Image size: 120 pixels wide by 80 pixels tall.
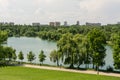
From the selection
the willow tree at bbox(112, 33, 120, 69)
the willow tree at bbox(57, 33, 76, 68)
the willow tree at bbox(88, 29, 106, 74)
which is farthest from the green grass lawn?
the willow tree at bbox(57, 33, 76, 68)

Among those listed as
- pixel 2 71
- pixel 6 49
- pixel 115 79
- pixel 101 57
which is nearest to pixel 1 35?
pixel 6 49

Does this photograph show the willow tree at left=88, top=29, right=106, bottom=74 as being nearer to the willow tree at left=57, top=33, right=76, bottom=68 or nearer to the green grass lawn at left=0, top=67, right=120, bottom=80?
the willow tree at left=57, top=33, right=76, bottom=68

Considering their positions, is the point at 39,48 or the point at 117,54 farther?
the point at 39,48

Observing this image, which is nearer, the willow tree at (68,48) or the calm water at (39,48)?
the willow tree at (68,48)

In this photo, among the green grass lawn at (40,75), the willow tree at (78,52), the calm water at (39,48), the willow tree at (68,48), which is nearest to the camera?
the green grass lawn at (40,75)

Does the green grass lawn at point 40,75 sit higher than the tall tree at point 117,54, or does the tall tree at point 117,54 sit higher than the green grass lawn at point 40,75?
the tall tree at point 117,54

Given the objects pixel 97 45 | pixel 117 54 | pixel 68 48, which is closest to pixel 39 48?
pixel 68 48

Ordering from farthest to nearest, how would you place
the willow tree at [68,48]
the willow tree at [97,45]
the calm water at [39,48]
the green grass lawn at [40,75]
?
the calm water at [39,48] → the willow tree at [68,48] → the willow tree at [97,45] → the green grass lawn at [40,75]

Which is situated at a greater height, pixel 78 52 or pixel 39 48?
pixel 39 48

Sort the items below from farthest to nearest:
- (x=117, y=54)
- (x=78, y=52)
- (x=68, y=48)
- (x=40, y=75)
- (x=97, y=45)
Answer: (x=68, y=48) < (x=78, y=52) < (x=97, y=45) < (x=117, y=54) < (x=40, y=75)

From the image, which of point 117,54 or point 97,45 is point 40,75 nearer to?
point 97,45

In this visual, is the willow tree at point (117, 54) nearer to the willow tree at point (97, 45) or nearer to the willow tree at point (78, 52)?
the willow tree at point (97, 45)

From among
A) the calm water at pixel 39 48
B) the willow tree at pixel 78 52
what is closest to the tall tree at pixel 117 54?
the willow tree at pixel 78 52

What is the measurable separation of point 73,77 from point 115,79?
633 centimetres
